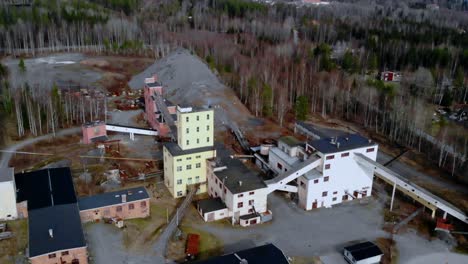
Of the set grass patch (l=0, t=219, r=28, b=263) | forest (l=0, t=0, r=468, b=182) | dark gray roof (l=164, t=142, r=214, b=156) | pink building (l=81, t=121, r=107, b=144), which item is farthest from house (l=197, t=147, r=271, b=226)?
forest (l=0, t=0, r=468, b=182)

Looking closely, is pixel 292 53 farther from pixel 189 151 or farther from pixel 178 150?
pixel 178 150

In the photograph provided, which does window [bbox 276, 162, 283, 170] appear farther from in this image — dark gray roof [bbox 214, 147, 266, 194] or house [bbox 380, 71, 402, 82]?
house [bbox 380, 71, 402, 82]

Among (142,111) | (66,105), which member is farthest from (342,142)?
(66,105)

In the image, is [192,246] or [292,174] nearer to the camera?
[192,246]

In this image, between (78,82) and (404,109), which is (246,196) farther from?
(78,82)

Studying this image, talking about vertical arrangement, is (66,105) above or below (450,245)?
above

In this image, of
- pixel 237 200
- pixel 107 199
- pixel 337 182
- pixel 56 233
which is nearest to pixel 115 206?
pixel 107 199
